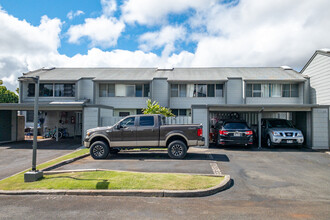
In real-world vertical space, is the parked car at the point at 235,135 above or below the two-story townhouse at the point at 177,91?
below

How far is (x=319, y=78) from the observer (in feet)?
61.7

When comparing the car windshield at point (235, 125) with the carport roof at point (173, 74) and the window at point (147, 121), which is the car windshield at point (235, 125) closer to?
the window at point (147, 121)

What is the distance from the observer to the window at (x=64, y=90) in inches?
872

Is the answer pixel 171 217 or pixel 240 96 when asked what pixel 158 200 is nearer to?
pixel 171 217

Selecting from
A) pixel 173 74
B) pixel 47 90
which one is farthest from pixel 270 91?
pixel 47 90

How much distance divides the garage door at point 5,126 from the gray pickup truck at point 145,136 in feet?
36.7

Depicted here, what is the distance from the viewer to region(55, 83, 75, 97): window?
2216 cm

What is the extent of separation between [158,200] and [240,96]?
17.5m

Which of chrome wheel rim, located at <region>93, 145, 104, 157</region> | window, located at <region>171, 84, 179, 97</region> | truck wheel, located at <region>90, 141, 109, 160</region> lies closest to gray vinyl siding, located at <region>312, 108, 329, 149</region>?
window, located at <region>171, 84, 179, 97</region>

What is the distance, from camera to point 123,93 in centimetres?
2195

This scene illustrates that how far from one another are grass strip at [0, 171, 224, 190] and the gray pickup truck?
2.95 metres

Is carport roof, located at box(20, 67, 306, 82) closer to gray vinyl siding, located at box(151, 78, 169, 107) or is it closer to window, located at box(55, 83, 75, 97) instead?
gray vinyl siding, located at box(151, 78, 169, 107)

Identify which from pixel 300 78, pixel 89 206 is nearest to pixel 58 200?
pixel 89 206

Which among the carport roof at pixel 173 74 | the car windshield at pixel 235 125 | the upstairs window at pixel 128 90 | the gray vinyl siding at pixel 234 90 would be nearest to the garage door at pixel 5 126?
the carport roof at pixel 173 74
